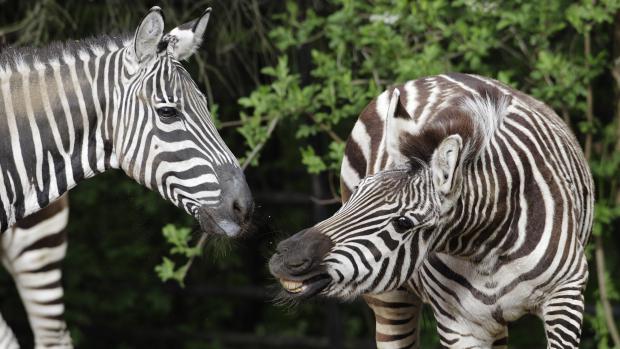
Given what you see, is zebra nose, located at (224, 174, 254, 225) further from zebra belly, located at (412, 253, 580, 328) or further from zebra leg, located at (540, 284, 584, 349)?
zebra leg, located at (540, 284, 584, 349)

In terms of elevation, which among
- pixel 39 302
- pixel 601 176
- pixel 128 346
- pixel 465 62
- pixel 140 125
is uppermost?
pixel 140 125

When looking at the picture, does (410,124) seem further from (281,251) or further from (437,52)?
(437,52)

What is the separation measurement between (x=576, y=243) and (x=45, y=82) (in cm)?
238

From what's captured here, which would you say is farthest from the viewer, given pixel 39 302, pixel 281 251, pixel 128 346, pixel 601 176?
pixel 128 346

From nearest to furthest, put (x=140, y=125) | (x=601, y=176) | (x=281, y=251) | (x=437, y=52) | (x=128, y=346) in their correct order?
(x=281, y=251) < (x=140, y=125) < (x=437, y=52) < (x=601, y=176) < (x=128, y=346)

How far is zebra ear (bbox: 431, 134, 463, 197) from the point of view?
3674mm

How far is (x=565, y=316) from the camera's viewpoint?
3971mm

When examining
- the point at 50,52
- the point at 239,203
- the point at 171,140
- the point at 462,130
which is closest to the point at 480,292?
the point at 462,130

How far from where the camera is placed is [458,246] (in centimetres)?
399

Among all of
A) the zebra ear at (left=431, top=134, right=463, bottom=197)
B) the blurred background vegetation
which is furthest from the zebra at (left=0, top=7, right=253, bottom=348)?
the zebra ear at (left=431, top=134, right=463, bottom=197)

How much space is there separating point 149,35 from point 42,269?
6.36ft

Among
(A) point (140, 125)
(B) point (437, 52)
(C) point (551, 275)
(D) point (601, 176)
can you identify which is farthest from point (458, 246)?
(D) point (601, 176)

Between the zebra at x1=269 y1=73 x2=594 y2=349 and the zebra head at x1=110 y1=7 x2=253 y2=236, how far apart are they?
650 mm

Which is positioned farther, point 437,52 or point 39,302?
point 437,52
